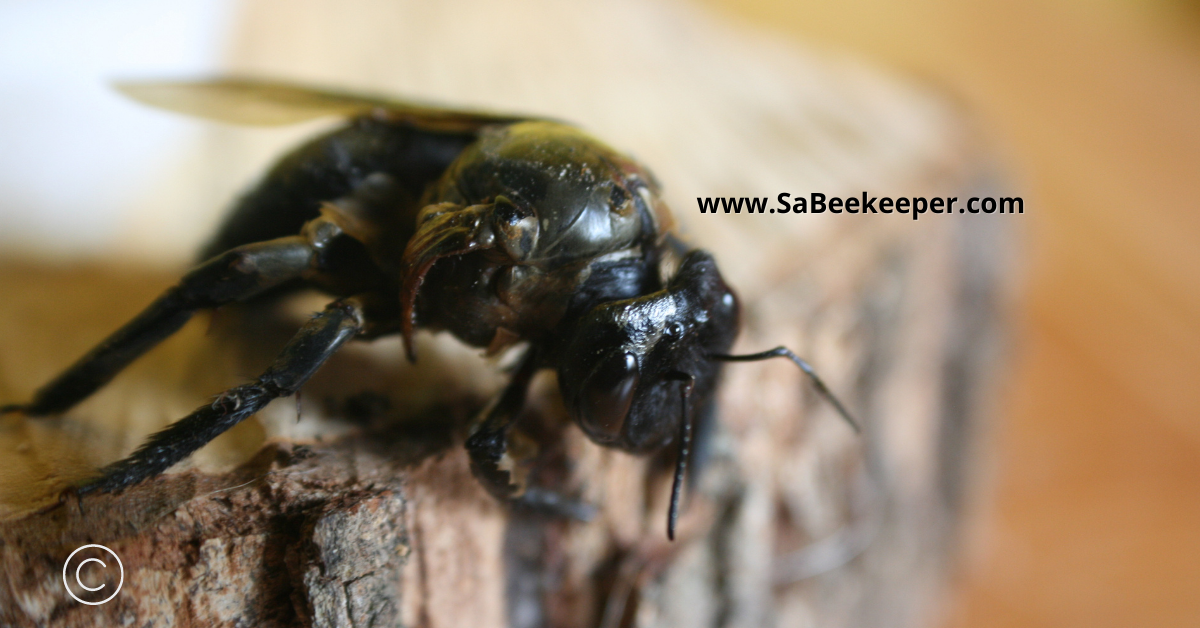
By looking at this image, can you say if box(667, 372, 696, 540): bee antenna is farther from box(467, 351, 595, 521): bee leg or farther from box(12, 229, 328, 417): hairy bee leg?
box(12, 229, 328, 417): hairy bee leg

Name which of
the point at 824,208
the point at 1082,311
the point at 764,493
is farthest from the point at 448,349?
the point at 1082,311

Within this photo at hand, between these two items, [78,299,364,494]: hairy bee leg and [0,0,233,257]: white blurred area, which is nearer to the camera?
[78,299,364,494]: hairy bee leg

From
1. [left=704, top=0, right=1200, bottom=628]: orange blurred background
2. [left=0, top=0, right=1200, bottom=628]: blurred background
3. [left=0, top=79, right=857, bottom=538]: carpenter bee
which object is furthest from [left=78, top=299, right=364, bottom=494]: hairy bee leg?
[left=704, top=0, right=1200, bottom=628]: orange blurred background

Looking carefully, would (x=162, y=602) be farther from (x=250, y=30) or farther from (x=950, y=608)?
(x=950, y=608)
